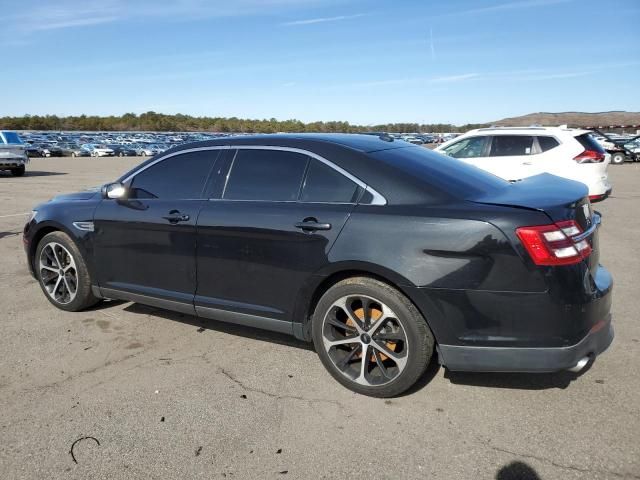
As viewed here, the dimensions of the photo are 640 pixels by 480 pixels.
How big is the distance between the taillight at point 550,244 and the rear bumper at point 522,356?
18.8 inches

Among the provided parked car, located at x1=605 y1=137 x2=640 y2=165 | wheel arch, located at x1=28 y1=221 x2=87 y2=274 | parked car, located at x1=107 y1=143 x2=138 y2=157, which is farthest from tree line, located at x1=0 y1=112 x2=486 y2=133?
wheel arch, located at x1=28 y1=221 x2=87 y2=274

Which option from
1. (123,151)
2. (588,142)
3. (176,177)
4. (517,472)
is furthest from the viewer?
(123,151)

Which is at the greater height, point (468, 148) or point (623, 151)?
point (468, 148)

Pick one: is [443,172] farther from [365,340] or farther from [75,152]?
[75,152]

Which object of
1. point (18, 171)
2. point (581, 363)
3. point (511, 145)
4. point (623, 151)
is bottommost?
point (18, 171)

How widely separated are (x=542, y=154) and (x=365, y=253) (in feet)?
27.0

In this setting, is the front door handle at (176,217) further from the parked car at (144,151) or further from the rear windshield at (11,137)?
the parked car at (144,151)

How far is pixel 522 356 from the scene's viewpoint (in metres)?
2.89

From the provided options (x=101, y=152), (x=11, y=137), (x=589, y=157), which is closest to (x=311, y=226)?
(x=589, y=157)

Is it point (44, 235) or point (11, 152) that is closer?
point (44, 235)

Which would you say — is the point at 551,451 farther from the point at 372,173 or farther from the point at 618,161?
the point at 618,161

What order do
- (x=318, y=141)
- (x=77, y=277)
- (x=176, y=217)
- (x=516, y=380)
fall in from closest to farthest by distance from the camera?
(x=516, y=380)
(x=318, y=141)
(x=176, y=217)
(x=77, y=277)

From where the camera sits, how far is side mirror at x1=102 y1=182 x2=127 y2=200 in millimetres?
4445

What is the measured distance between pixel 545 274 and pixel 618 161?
104 ft
